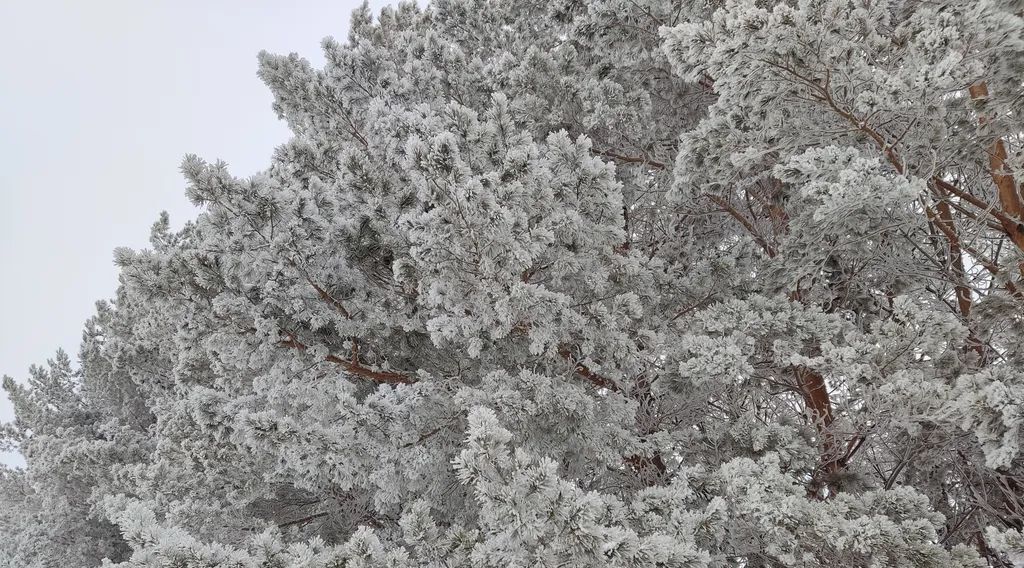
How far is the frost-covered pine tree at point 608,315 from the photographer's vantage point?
3.16 meters

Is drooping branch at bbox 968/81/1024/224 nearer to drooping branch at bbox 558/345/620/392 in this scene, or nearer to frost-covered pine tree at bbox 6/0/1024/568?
frost-covered pine tree at bbox 6/0/1024/568

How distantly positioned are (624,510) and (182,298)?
3.14 metres

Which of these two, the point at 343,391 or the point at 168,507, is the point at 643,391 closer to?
the point at 343,391

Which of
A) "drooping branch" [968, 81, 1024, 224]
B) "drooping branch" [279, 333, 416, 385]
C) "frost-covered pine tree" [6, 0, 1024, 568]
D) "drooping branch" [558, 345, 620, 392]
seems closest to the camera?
"frost-covered pine tree" [6, 0, 1024, 568]

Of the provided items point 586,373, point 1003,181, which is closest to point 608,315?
point 586,373

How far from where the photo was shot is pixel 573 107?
6.00 meters

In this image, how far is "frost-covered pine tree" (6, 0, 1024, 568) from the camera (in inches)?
124

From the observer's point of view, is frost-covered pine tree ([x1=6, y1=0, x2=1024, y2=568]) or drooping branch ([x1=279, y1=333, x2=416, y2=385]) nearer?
frost-covered pine tree ([x1=6, y1=0, x2=1024, y2=568])

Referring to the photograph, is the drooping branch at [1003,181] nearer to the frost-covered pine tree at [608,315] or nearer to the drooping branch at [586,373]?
the frost-covered pine tree at [608,315]

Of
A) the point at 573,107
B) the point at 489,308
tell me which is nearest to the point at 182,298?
the point at 489,308

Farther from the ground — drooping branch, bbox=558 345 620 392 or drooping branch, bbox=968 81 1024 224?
drooping branch, bbox=968 81 1024 224

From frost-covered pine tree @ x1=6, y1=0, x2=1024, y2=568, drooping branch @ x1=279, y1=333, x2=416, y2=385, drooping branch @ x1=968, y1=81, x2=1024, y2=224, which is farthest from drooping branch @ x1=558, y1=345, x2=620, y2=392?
drooping branch @ x1=968, y1=81, x2=1024, y2=224

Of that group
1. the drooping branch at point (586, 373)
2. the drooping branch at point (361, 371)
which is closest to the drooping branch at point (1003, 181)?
the drooping branch at point (586, 373)

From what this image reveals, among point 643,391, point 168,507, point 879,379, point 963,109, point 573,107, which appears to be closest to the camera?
point 879,379
